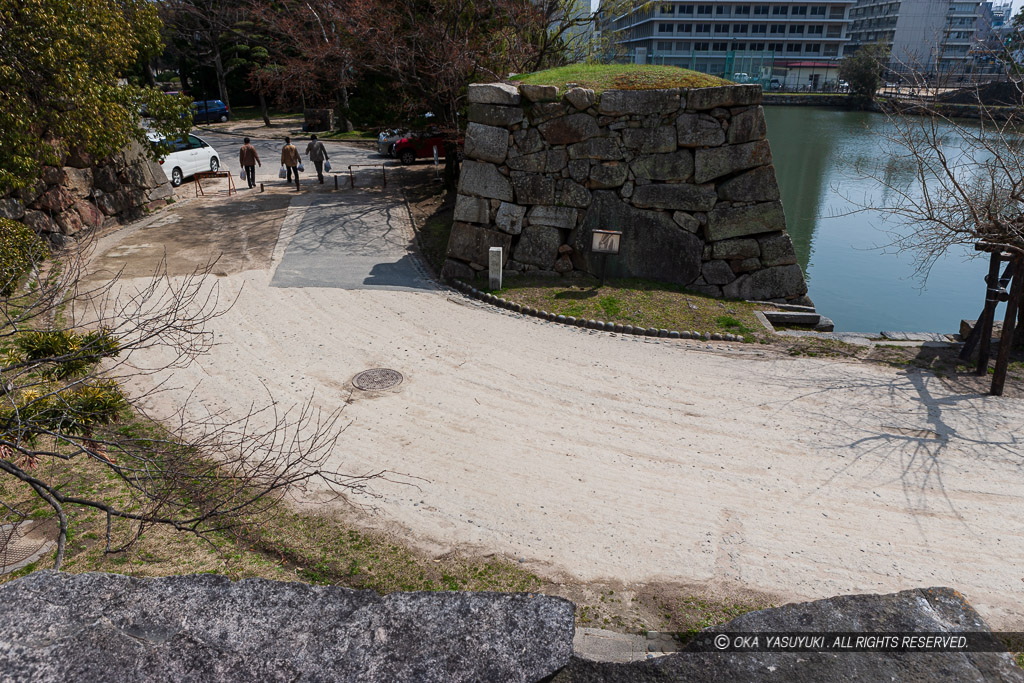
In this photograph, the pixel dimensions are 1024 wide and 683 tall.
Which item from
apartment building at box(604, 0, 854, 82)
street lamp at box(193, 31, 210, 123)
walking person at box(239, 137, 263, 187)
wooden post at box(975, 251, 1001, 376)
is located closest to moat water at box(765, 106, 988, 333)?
wooden post at box(975, 251, 1001, 376)

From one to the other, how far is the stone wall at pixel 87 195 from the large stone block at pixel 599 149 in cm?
981

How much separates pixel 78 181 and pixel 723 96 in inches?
590

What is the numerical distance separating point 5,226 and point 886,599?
13572 mm

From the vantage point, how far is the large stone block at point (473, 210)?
44.1 feet

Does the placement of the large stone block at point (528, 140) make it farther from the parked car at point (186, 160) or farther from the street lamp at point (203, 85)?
the street lamp at point (203, 85)

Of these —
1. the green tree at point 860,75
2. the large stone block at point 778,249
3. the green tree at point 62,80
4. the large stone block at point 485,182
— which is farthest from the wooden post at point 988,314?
the green tree at point 860,75

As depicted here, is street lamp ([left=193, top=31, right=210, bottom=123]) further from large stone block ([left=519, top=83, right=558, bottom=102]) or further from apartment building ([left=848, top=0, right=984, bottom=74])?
apartment building ([left=848, top=0, right=984, bottom=74])

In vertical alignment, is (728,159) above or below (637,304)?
above

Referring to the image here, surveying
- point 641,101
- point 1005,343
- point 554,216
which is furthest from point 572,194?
point 1005,343

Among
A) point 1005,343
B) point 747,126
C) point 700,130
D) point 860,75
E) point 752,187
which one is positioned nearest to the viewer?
point 1005,343

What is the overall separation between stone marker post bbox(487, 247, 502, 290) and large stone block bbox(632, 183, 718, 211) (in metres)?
3.03

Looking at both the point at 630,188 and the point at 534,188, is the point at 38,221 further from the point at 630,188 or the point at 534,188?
the point at 630,188

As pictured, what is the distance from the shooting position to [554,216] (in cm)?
1323

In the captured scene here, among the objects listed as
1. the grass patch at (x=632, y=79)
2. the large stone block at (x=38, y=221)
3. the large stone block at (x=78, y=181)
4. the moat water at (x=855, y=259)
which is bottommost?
the moat water at (x=855, y=259)
